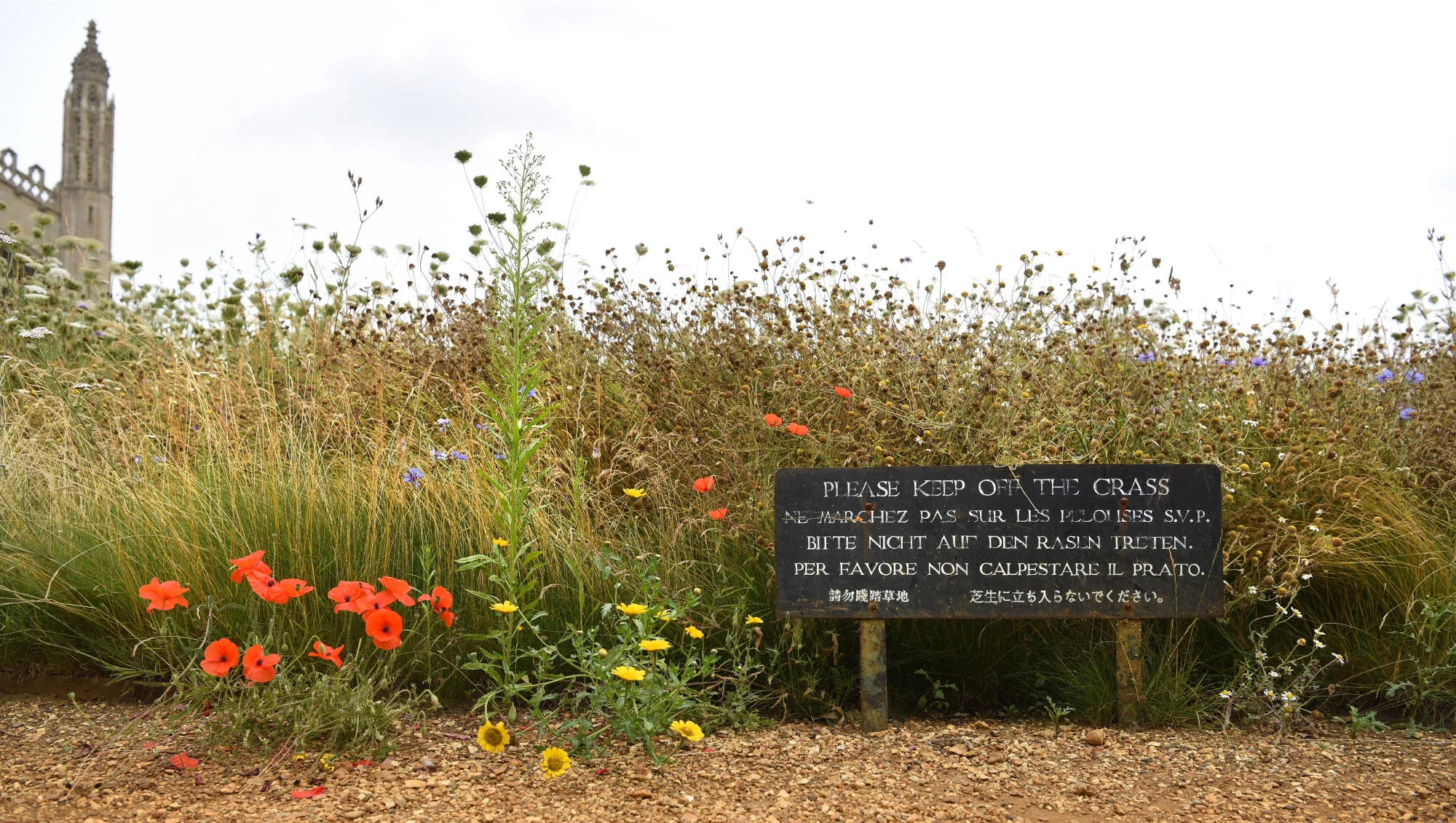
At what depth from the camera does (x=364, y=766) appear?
9.28ft

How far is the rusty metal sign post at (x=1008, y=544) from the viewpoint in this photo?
3.37 m

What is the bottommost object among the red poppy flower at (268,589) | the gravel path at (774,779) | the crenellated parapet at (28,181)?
the gravel path at (774,779)

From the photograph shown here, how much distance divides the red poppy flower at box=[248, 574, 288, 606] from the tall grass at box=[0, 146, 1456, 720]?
1.25 feet

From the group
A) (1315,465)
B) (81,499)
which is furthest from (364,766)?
(1315,465)

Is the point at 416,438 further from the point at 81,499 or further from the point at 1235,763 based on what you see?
the point at 1235,763

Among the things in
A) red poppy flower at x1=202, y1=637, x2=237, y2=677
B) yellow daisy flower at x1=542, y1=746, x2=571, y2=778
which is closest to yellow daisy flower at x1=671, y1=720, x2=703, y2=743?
yellow daisy flower at x1=542, y1=746, x2=571, y2=778

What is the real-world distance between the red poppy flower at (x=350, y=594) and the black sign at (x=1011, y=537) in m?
1.26

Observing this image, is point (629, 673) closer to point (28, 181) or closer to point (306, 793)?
point (306, 793)

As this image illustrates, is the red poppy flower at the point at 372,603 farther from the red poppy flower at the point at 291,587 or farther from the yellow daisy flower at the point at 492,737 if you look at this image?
the yellow daisy flower at the point at 492,737

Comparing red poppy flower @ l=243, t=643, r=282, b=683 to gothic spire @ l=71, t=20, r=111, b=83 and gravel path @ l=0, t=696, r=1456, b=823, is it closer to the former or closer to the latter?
gravel path @ l=0, t=696, r=1456, b=823

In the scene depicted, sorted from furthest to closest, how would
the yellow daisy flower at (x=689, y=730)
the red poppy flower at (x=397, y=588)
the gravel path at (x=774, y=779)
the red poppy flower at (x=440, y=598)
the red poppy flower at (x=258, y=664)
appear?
the red poppy flower at (x=440, y=598) < the red poppy flower at (x=397, y=588) < the red poppy flower at (x=258, y=664) < the yellow daisy flower at (x=689, y=730) < the gravel path at (x=774, y=779)

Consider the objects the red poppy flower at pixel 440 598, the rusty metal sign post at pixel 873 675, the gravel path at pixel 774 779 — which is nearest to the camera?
the gravel path at pixel 774 779

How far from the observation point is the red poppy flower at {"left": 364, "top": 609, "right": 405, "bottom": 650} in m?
2.88

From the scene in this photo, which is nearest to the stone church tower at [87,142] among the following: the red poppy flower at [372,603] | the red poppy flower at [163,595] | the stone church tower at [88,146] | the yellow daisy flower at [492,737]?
the stone church tower at [88,146]
